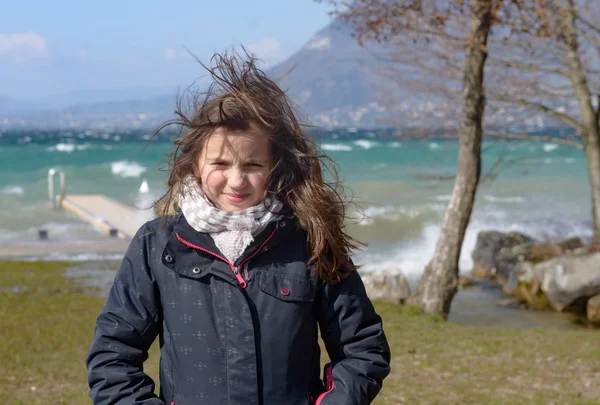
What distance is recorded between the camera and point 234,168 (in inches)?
79.0

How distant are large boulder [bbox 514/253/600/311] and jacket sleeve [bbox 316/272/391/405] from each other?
8960mm

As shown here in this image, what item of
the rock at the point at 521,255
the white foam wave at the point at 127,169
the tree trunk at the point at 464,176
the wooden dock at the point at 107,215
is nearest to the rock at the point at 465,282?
the rock at the point at 521,255

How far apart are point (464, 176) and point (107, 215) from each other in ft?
49.5

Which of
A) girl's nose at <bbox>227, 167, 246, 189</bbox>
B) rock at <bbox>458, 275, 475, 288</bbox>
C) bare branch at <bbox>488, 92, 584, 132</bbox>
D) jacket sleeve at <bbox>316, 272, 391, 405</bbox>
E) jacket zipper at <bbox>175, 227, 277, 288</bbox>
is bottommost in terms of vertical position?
rock at <bbox>458, 275, 475, 288</bbox>

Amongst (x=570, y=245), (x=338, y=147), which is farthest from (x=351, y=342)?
(x=338, y=147)

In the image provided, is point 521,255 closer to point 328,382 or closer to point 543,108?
point 543,108

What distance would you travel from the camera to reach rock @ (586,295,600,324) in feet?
31.8

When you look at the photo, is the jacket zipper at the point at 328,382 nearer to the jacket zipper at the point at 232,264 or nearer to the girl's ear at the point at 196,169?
the jacket zipper at the point at 232,264

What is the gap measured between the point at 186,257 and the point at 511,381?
437 centimetres

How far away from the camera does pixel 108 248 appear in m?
16.2

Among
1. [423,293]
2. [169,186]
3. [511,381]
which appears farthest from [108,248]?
[169,186]

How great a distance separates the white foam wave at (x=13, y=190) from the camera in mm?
29344

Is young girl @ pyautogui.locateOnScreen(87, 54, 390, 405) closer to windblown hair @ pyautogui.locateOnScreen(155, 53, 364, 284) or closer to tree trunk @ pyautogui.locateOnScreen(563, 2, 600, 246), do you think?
windblown hair @ pyautogui.locateOnScreen(155, 53, 364, 284)

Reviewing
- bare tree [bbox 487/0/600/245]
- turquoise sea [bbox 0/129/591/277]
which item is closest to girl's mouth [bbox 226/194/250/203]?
turquoise sea [bbox 0/129/591/277]
